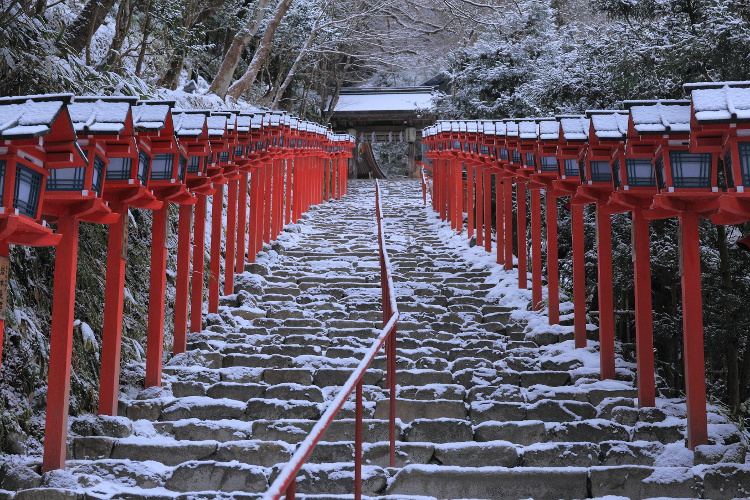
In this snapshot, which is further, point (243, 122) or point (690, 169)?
point (243, 122)

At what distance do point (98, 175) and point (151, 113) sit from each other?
124 centimetres

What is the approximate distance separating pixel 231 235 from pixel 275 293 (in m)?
1.11

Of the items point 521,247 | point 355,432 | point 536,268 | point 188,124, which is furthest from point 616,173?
point 188,124

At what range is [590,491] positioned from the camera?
5.80 m

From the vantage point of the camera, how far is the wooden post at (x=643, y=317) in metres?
7.08

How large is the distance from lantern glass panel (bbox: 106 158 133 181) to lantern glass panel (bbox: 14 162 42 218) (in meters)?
1.51

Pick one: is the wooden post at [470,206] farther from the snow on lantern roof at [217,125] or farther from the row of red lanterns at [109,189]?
the snow on lantern roof at [217,125]

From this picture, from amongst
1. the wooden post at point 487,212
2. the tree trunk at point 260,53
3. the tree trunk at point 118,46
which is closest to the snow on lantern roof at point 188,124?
the tree trunk at point 118,46

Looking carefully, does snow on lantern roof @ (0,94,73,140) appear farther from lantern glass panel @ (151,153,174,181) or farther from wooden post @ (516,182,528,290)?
wooden post @ (516,182,528,290)

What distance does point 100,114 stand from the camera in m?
5.98

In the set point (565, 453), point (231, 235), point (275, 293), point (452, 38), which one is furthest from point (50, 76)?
point (452, 38)

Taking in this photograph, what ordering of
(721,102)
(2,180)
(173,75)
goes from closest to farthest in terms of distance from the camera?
(2,180)
(721,102)
(173,75)

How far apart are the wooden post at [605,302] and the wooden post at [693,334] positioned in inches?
57.1

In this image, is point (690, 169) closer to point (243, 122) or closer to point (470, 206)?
point (243, 122)
